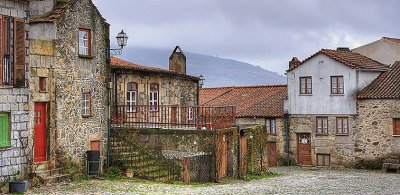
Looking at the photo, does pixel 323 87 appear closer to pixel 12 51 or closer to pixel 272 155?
pixel 272 155

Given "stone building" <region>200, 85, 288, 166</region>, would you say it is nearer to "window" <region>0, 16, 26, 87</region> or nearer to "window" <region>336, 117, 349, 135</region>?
"window" <region>336, 117, 349, 135</region>

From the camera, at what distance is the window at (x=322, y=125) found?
125 ft

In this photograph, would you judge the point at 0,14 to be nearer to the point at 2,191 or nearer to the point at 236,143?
the point at 2,191

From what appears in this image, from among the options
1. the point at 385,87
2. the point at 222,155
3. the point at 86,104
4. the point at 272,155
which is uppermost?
the point at 385,87

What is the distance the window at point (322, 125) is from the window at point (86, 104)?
66.0 feet

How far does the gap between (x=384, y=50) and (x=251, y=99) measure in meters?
11.3

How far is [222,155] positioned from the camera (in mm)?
25188

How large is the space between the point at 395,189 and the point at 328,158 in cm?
1501

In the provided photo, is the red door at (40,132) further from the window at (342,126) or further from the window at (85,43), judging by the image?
the window at (342,126)

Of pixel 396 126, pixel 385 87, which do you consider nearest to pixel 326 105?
pixel 385 87

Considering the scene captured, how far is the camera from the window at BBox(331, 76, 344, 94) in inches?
1483

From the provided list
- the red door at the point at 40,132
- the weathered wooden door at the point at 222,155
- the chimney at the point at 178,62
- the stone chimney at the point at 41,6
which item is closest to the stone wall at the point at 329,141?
the chimney at the point at 178,62

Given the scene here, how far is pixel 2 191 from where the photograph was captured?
17609 mm

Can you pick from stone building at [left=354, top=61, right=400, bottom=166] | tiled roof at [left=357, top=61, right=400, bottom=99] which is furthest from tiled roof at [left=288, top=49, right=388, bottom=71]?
stone building at [left=354, top=61, right=400, bottom=166]
